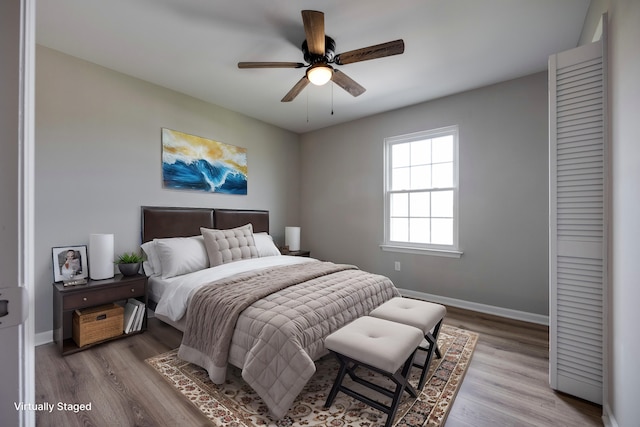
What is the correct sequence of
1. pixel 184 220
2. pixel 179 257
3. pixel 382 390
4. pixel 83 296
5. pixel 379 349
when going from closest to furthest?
pixel 379 349
pixel 382 390
pixel 83 296
pixel 179 257
pixel 184 220

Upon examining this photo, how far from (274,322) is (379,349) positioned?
65 cm

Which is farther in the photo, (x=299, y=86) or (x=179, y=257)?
(x=179, y=257)

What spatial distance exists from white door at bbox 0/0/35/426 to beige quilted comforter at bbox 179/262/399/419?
47.6 inches

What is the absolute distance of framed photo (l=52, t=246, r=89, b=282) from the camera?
253cm

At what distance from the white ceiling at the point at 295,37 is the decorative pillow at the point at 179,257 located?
181 cm

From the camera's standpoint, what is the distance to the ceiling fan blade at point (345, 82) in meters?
2.35

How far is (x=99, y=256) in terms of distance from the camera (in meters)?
2.59

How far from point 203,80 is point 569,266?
3694 millimetres

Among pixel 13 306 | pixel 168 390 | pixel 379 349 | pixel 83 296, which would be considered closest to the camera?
pixel 13 306

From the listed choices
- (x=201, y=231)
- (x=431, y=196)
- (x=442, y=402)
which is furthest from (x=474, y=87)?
(x=201, y=231)

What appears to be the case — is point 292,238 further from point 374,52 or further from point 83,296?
point 374,52

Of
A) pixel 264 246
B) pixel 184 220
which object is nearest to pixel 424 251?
pixel 264 246

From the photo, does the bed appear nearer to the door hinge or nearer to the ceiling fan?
the door hinge

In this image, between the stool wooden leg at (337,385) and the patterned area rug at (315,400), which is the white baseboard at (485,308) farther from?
the stool wooden leg at (337,385)
